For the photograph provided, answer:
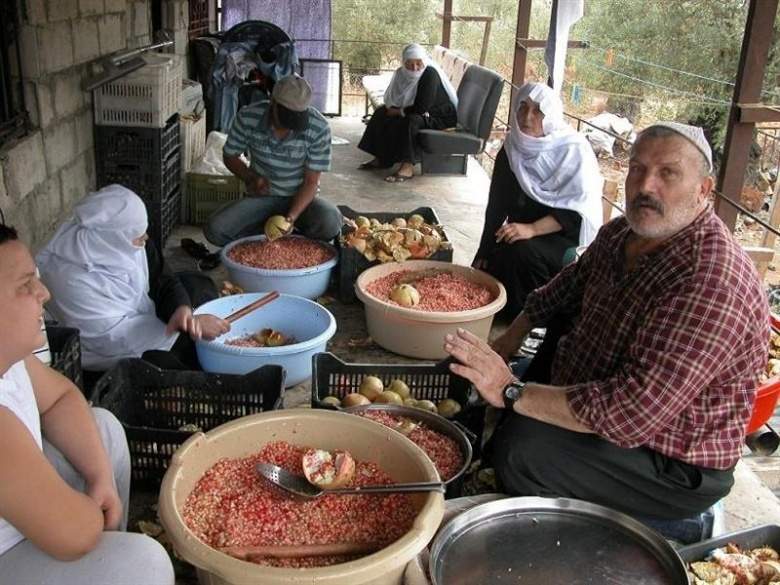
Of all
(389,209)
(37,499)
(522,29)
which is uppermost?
(522,29)

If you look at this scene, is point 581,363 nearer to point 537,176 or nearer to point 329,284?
point 537,176

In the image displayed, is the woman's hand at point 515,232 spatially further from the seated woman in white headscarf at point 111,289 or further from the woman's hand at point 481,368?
the woman's hand at point 481,368

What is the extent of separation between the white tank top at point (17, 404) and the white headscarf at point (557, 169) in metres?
2.83

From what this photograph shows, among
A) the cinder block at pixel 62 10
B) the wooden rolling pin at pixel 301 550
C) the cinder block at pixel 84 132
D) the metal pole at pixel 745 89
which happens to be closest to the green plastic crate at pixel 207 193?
the cinder block at pixel 84 132

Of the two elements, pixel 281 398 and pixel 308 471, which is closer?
pixel 308 471

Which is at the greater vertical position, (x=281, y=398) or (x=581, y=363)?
(x=581, y=363)

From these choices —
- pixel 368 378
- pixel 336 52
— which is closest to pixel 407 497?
pixel 368 378

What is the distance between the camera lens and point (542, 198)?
13.0 feet

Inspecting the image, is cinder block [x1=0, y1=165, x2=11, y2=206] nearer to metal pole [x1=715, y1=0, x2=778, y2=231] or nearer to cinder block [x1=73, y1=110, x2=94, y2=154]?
cinder block [x1=73, y1=110, x2=94, y2=154]

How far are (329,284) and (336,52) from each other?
13.9 metres

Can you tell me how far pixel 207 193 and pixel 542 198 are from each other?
2.49 meters

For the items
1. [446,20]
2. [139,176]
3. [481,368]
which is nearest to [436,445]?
[481,368]

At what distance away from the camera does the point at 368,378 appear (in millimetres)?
Answer: 2820

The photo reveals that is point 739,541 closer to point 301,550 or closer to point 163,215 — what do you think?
point 301,550
